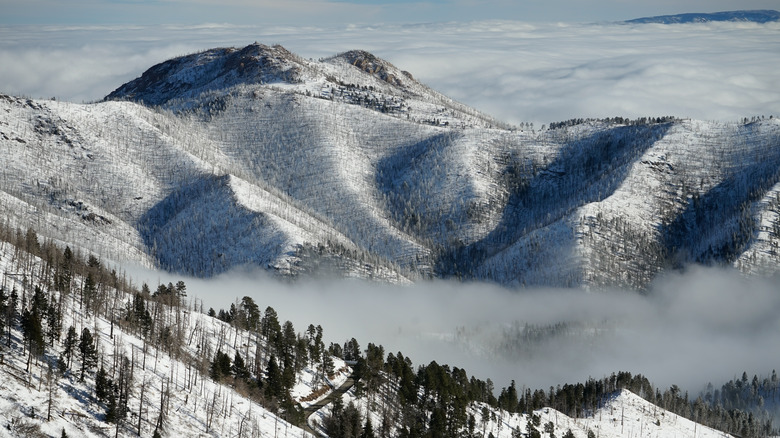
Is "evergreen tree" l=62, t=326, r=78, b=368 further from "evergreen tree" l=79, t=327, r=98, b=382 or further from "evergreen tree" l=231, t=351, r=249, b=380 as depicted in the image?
"evergreen tree" l=231, t=351, r=249, b=380

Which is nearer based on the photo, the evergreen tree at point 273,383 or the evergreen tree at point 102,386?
the evergreen tree at point 102,386

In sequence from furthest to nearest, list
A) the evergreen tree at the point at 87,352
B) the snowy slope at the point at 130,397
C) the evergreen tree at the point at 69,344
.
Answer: the evergreen tree at the point at 69,344
the evergreen tree at the point at 87,352
the snowy slope at the point at 130,397

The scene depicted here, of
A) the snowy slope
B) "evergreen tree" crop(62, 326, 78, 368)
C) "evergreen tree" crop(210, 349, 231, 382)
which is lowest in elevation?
"evergreen tree" crop(210, 349, 231, 382)

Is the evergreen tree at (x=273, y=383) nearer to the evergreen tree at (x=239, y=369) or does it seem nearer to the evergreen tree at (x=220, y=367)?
the evergreen tree at (x=239, y=369)

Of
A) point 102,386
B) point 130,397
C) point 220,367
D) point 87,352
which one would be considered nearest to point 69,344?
point 87,352

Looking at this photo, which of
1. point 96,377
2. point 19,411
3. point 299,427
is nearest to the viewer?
point 19,411

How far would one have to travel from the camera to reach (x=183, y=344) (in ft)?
642

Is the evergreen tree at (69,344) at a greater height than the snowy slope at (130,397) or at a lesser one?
greater

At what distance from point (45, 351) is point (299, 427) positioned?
5596 cm

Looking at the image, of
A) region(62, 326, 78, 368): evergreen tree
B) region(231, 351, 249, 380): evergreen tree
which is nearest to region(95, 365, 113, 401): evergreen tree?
region(62, 326, 78, 368): evergreen tree

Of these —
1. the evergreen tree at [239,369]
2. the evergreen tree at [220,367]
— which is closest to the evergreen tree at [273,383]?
the evergreen tree at [239,369]

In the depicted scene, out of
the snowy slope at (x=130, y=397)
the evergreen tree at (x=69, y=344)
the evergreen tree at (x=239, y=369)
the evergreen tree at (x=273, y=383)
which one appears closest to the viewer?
the snowy slope at (x=130, y=397)

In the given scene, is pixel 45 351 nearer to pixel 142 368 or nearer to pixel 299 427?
pixel 142 368

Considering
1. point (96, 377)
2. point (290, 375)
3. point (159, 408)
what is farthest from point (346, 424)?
point (96, 377)
